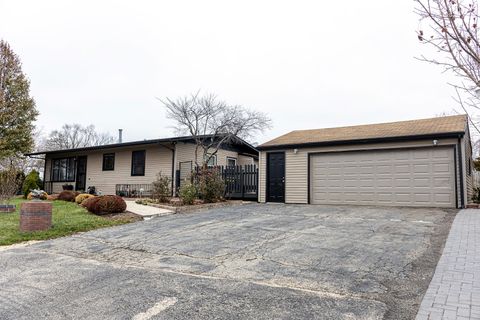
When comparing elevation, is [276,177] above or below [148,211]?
above

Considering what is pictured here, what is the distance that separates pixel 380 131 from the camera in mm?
13430

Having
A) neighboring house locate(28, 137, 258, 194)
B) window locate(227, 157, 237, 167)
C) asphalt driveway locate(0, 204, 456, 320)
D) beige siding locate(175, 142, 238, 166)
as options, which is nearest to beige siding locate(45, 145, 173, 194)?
neighboring house locate(28, 137, 258, 194)

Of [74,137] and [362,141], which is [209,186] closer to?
[362,141]

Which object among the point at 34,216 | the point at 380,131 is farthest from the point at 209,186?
the point at 380,131

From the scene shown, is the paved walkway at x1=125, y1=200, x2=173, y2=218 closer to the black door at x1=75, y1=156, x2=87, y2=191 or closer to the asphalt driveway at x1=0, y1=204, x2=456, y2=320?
the asphalt driveway at x1=0, y1=204, x2=456, y2=320

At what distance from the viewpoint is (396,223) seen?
26.6 feet

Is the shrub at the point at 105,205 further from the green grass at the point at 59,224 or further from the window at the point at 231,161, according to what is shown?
the window at the point at 231,161

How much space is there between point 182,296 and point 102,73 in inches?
655

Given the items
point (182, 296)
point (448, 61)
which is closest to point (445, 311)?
point (448, 61)

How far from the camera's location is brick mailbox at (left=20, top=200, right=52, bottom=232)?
26.8ft

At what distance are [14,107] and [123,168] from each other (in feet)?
28.0

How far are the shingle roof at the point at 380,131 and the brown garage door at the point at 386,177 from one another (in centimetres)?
58

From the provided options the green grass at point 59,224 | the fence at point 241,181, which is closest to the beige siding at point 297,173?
the fence at point 241,181

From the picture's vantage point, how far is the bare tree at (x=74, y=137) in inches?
1625
